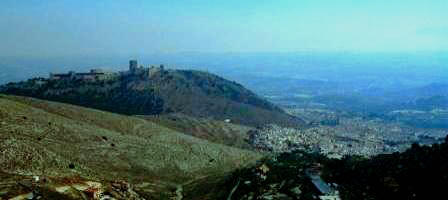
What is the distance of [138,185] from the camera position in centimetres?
11775

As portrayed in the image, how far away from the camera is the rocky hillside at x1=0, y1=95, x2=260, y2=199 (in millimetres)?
75438

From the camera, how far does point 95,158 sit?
5276 inches

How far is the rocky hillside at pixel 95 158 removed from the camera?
75.4m

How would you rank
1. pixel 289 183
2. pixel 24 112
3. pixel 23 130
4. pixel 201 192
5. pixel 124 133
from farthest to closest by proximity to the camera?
pixel 124 133 < pixel 24 112 < pixel 23 130 < pixel 201 192 < pixel 289 183

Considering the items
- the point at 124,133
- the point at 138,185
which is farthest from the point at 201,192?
the point at 124,133

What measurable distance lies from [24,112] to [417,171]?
102 metres

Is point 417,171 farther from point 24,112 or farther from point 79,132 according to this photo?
point 24,112

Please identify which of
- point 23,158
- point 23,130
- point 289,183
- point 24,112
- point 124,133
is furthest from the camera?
point 124,133

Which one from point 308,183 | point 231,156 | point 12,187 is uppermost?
point 12,187

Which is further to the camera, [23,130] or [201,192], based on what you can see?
[23,130]

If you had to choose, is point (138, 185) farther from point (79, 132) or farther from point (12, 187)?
point (12, 187)

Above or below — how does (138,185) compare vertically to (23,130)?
below

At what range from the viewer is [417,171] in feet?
331

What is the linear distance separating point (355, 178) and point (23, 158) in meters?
61.0
